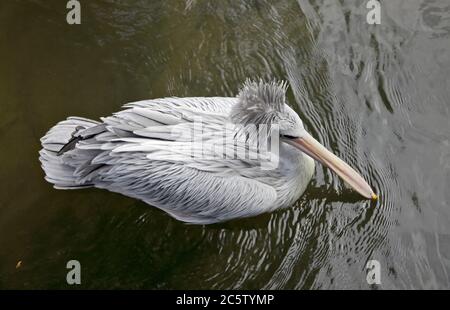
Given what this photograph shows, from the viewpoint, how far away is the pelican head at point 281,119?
12.3 ft

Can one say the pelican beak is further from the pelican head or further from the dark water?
the dark water

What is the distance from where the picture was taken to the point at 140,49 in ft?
15.8

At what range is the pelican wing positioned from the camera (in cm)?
390

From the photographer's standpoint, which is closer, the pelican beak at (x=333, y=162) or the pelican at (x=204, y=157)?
the pelican at (x=204, y=157)

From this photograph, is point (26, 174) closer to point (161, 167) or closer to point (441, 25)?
point (161, 167)

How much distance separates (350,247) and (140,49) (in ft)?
7.24

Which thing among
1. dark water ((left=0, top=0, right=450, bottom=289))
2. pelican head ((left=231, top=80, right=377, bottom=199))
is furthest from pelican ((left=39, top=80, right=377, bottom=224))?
dark water ((left=0, top=0, right=450, bottom=289))

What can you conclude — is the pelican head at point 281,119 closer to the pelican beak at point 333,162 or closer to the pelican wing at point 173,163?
the pelican beak at point 333,162

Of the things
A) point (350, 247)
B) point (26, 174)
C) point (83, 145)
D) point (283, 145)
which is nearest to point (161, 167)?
point (83, 145)

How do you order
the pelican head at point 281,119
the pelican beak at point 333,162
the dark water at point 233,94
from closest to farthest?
the pelican head at point 281,119 → the pelican beak at point 333,162 → the dark water at point 233,94

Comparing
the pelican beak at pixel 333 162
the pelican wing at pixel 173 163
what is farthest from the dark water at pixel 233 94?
the pelican wing at pixel 173 163

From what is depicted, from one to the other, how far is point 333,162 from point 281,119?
0.50 meters

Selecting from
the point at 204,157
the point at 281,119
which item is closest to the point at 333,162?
the point at 281,119

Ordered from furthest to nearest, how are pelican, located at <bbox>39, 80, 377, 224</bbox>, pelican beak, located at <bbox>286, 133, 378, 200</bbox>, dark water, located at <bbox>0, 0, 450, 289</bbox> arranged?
dark water, located at <bbox>0, 0, 450, 289</bbox>
pelican beak, located at <bbox>286, 133, 378, 200</bbox>
pelican, located at <bbox>39, 80, 377, 224</bbox>
